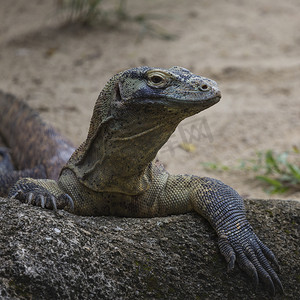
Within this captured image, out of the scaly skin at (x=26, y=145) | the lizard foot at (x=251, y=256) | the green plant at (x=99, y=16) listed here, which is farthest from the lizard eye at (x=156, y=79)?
the green plant at (x=99, y=16)

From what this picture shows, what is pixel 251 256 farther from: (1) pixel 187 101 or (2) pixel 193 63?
(2) pixel 193 63

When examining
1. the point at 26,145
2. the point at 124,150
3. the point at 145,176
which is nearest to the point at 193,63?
the point at 26,145

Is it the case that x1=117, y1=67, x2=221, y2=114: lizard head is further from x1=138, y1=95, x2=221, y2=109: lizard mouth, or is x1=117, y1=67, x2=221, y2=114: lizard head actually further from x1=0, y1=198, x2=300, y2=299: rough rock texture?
x1=0, y1=198, x2=300, y2=299: rough rock texture

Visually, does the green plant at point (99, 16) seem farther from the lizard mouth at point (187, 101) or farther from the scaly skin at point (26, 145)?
the lizard mouth at point (187, 101)

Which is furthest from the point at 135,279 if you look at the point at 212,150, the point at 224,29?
the point at 224,29

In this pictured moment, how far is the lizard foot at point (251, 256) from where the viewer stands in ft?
9.33

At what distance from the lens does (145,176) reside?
3.25 m

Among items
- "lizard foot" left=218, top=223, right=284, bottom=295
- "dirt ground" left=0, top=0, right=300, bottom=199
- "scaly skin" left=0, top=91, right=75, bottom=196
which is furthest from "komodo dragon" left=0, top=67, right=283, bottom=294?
"dirt ground" left=0, top=0, right=300, bottom=199

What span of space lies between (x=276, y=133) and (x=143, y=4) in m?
5.39

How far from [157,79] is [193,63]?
5506 millimetres

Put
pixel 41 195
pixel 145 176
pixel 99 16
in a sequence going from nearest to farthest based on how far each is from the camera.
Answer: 1. pixel 41 195
2. pixel 145 176
3. pixel 99 16

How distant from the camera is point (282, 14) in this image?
32.7 feet

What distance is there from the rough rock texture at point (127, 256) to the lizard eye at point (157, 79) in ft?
2.68

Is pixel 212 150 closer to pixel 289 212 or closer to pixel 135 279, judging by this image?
pixel 289 212
